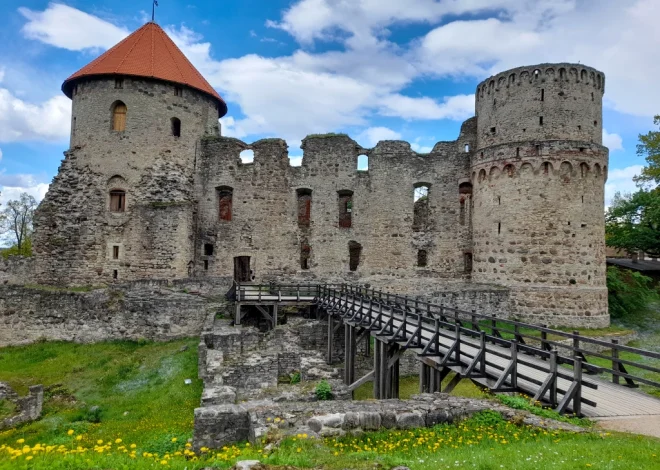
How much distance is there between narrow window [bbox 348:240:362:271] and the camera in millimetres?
24484

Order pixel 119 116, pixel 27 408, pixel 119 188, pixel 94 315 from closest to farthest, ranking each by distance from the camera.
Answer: pixel 27 408, pixel 94 315, pixel 119 188, pixel 119 116

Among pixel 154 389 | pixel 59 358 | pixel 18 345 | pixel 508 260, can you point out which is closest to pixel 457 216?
pixel 508 260

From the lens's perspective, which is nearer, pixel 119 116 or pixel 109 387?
pixel 109 387

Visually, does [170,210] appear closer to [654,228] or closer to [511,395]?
[511,395]

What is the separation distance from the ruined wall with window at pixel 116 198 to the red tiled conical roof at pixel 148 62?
1.31 ft

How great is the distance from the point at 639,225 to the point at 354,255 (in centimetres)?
1704

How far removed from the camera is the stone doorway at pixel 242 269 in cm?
2461

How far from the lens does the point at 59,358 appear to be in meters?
16.7

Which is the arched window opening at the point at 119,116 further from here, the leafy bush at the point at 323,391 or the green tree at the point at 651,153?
the green tree at the point at 651,153

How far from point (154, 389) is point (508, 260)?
15375 millimetres

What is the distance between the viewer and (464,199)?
2733 centimetres

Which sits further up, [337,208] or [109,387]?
[337,208]

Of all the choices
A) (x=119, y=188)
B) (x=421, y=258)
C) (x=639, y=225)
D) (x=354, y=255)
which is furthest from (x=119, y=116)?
(x=639, y=225)

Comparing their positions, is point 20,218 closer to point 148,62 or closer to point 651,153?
point 148,62
